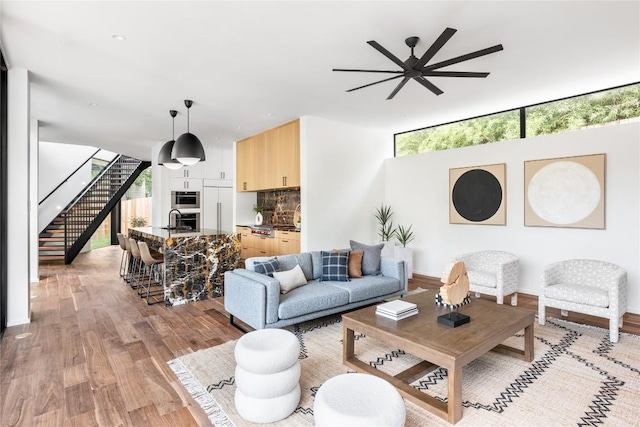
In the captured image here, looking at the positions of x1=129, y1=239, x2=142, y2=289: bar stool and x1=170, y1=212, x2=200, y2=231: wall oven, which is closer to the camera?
x1=129, y1=239, x2=142, y2=289: bar stool

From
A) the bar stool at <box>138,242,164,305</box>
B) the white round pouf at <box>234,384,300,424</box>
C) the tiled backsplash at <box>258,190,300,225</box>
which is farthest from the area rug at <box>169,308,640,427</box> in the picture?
the tiled backsplash at <box>258,190,300,225</box>

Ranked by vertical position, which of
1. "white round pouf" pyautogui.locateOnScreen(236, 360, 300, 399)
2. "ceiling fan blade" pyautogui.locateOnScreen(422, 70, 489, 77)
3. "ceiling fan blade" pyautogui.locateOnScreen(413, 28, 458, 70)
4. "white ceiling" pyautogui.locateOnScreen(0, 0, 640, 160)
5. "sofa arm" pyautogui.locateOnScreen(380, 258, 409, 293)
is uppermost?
"white ceiling" pyautogui.locateOnScreen(0, 0, 640, 160)

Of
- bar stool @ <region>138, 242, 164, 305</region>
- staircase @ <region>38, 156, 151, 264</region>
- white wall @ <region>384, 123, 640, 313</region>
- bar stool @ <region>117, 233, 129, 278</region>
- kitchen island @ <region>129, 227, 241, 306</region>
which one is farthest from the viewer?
staircase @ <region>38, 156, 151, 264</region>

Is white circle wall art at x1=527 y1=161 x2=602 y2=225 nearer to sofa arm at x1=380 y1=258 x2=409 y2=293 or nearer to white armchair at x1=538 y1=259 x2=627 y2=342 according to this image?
white armchair at x1=538 y1=259 x2=627 y2=342

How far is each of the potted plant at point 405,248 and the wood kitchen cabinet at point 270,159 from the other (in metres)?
2.15

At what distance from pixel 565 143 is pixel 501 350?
10.3 feet

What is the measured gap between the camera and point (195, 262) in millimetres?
4660

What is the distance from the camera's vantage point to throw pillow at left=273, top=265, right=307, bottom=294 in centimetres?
350

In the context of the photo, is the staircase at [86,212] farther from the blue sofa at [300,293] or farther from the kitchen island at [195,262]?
the blue sofa at [300,293]

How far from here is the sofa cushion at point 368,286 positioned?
3.68 meters

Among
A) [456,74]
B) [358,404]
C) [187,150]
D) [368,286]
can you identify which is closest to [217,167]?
[187,150]

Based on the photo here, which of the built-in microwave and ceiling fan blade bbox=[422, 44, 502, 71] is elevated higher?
ceiling fan blade bbox=[422, 44, 502, 71]

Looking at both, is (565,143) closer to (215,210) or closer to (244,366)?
(244,366)

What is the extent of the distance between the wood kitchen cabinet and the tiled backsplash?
563 mm
